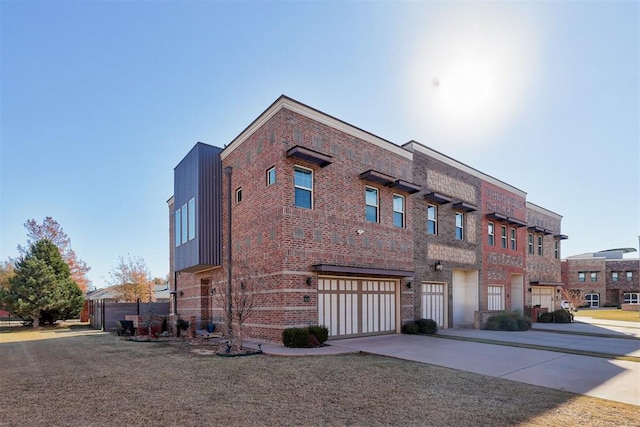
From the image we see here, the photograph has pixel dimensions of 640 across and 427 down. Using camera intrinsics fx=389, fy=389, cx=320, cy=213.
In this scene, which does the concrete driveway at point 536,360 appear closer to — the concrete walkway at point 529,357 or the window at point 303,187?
the concrete walkway at point 529,357

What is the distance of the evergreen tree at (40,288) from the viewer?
26.5 metres

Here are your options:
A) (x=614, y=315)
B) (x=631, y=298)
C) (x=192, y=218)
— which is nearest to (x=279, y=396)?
(x=192, y=218)

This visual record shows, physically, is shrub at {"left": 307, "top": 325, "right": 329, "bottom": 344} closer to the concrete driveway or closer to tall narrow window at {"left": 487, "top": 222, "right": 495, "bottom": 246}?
the concrete driveway

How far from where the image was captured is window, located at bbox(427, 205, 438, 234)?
1898 centimetres

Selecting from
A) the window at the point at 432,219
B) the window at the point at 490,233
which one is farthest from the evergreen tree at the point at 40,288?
the window at the point at 490,233

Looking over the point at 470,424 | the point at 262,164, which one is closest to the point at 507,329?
the point at 262,164

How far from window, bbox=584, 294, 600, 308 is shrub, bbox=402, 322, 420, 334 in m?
48.8

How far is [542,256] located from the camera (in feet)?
96.7

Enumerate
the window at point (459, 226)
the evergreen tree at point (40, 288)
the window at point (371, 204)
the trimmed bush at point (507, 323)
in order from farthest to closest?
the evergreen tree at point (40, 288) < the window at point (459, 226) < the trimmed bush at point (507, 323) < the window at point (371, 204)

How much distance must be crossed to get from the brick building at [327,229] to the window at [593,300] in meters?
41.4

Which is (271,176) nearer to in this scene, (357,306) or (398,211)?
(357,306)

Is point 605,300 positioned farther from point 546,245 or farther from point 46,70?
point 46,70

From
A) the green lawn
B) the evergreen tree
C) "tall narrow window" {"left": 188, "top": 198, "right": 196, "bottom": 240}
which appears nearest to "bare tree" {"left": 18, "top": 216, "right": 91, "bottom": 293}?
the evergreen tree

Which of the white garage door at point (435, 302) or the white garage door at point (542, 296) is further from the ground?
the white garage door at point (435, 302)
